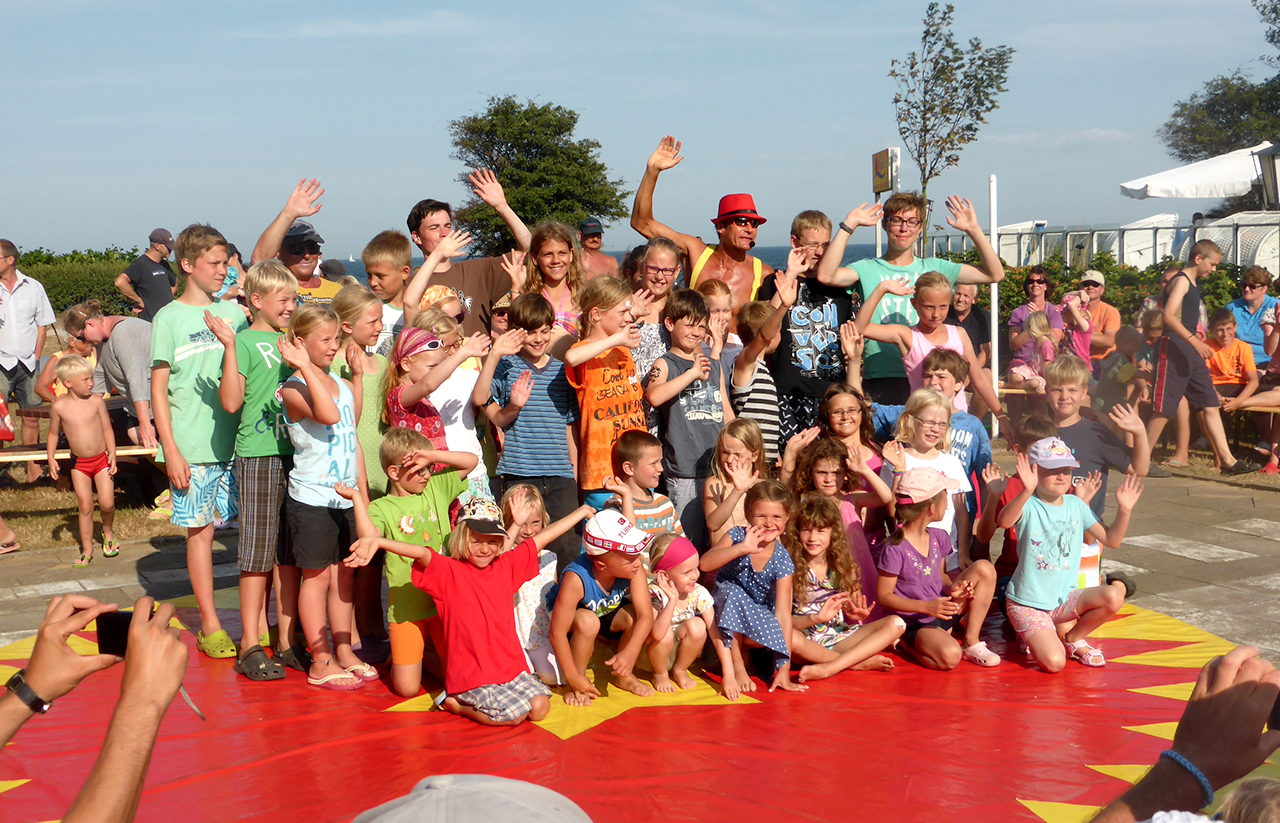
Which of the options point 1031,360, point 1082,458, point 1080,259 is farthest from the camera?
point 1080,259

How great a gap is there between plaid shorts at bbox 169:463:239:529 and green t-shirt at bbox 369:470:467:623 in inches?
33.4

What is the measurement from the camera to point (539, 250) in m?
5.53

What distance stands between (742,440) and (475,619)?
4.80 feet

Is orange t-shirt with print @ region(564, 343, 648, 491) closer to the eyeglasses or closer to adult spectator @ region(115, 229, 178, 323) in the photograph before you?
the eyeglasses

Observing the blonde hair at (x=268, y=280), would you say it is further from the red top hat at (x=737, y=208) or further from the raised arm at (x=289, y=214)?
the red top hat at (x=737, y=208)

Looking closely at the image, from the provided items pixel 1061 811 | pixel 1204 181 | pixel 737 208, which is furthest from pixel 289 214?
pixel 1204 181

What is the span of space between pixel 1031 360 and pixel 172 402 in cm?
791

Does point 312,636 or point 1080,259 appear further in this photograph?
point 1080,259

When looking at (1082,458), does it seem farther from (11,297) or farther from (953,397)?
(11,297)

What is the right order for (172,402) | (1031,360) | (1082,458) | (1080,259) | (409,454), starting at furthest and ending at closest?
1. (1080,259)
2. (1031,360)
3. (1082,458)
4. (172,402)
5. (409,454)

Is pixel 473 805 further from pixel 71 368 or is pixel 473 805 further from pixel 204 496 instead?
pixel 71 368

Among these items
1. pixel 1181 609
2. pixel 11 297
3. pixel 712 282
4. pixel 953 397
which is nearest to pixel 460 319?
pixel 712 282

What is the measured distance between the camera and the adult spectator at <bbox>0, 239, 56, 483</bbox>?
9.14 metres

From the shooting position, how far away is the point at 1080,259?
2014 cm
